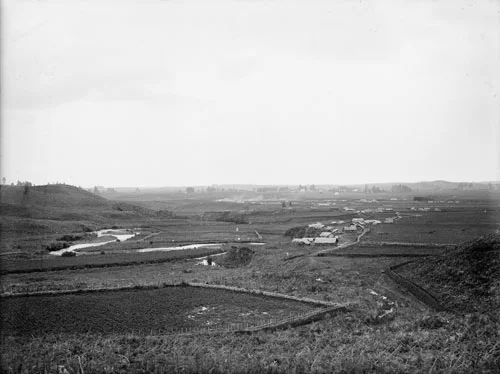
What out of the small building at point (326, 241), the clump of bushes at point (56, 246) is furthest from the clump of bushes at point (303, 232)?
the clump of bushes at point (56, 246)

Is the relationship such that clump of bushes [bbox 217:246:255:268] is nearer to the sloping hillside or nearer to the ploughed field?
the ploughed field

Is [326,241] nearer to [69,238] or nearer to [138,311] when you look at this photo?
[138,311]

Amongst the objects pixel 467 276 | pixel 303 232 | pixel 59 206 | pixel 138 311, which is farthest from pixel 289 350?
pixel 59 206

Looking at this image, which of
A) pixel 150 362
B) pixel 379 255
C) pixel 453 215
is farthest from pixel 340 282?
pixel 453 215

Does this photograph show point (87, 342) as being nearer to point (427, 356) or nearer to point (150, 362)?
point (150, 362)

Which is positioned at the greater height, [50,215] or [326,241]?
[50,215]

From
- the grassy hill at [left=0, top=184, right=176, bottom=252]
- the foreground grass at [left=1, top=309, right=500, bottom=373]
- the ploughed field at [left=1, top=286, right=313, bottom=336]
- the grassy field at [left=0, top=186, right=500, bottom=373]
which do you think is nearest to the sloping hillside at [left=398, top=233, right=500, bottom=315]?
the grassy field at [left=0, top=186, right=500, bottom=373]

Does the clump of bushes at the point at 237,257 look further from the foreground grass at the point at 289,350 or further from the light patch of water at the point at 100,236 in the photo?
the foreground grass at the point at 289,350
